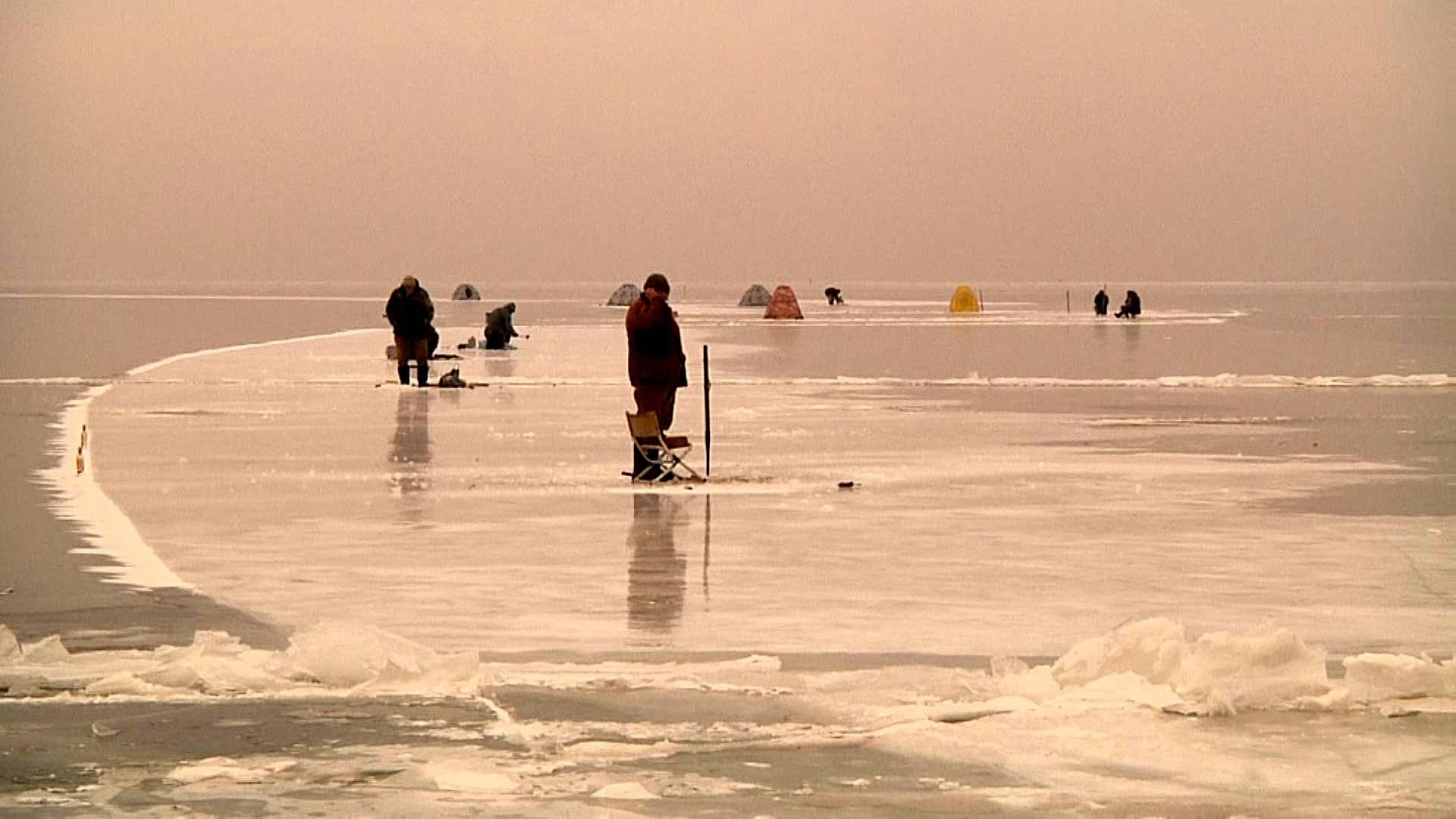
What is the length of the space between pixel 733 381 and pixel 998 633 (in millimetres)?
27706

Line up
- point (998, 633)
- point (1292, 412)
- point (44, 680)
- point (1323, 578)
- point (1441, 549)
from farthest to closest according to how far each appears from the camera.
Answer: point (1292, 412) < point (1441, 549) < point (1323, 578) < point (998, 633) < point (44, 680)

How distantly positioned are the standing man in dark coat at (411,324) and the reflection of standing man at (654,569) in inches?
655

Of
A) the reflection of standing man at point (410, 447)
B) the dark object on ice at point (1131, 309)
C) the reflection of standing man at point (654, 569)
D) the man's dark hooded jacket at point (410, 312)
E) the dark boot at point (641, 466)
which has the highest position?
the man's dark hooded jacket at point (410, 312)

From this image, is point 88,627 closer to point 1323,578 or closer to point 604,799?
point 604,799

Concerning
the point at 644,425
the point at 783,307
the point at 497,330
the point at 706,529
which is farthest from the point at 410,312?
the point at 783,307

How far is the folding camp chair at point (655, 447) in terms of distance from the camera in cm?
1989

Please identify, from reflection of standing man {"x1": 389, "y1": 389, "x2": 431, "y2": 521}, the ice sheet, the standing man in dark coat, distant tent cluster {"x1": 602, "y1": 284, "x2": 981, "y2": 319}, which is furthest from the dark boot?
distant tent cluster {"x1": 602, "y1": 284, "x2": 981, "y2": 319}

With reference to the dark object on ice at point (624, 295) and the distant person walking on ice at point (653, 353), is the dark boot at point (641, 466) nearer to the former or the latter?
the distant person walking on ice at point (653, 353)

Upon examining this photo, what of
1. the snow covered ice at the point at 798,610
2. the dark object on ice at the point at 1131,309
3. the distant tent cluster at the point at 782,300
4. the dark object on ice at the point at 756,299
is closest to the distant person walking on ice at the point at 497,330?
the distant tent cluster at the point at 782,300

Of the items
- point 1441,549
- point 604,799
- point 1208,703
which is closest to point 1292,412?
point 1441,549

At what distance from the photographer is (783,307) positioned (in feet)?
294

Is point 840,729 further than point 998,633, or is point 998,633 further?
point 998,633

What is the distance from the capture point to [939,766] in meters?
8.50

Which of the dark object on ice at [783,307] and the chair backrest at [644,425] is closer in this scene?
the chair backrest at [644,425]
